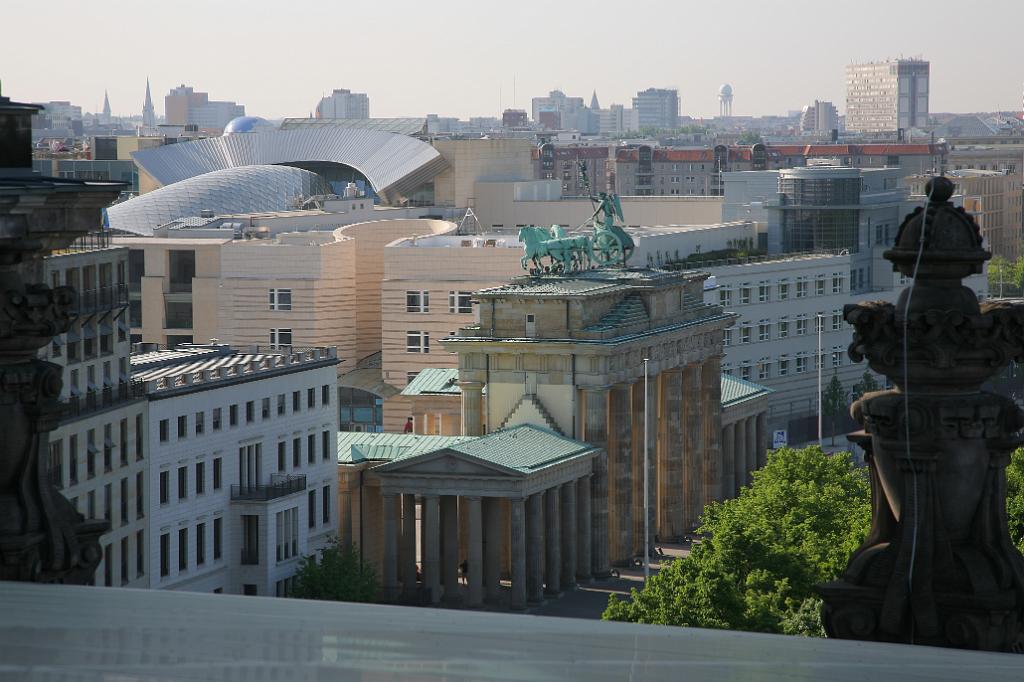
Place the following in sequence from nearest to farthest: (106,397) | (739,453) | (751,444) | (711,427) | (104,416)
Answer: (104,416), (106,397), (711,427), (739,453), (751,444)

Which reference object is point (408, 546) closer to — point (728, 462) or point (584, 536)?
point (584, 536)

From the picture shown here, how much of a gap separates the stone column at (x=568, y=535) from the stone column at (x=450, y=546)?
748cm

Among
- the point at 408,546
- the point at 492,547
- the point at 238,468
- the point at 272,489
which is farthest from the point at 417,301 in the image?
the point at 238,468

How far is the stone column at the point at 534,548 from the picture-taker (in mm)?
113625

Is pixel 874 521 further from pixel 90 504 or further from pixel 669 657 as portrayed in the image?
pixel 90 504

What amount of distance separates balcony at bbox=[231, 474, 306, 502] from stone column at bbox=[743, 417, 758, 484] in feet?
162

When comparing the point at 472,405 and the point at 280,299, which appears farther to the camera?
the point at 280,299

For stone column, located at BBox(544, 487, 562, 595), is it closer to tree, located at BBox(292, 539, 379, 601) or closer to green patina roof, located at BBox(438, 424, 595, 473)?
green patina roof, located at BBox(438, 424, 595, 473)

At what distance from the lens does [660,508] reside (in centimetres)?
13500

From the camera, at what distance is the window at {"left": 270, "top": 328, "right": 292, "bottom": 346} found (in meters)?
168

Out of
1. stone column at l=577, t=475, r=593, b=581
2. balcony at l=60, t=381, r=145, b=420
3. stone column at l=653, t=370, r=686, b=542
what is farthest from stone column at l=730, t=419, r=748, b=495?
balcony at l=60, t=381, r=145, b=420

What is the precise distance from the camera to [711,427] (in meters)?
144

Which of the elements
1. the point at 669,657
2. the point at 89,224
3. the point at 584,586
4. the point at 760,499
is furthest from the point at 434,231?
the point at 669,657

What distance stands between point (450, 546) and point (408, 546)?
237cm
